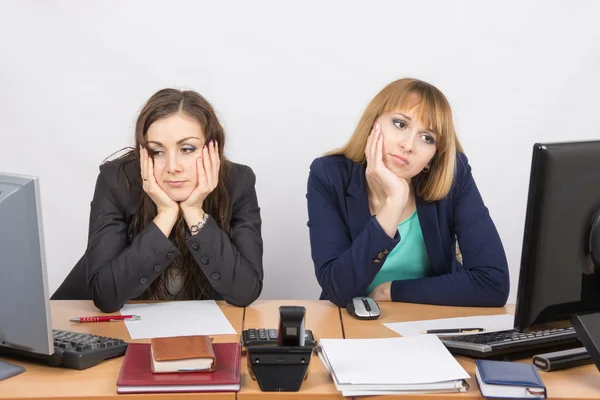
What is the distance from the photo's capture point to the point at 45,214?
3.75m

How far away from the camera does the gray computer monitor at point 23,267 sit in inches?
58.6

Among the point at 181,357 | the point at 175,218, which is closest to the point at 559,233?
the point at 181,357

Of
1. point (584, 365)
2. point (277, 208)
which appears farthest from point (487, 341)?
point (277, 208)

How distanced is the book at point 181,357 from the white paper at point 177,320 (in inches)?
11.6

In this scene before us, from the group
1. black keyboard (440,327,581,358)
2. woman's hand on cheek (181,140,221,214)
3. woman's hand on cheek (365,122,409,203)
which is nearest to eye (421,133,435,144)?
woman's hand on cheek (365,122,409,203)

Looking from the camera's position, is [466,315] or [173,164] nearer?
[466,315]

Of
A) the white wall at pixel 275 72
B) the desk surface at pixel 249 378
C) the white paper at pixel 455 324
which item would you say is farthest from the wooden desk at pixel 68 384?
the white wall at pixel 275 72

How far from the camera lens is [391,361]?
5.49 ft

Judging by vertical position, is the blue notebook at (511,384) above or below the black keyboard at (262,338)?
below

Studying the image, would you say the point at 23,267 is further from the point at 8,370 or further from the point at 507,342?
the point at 507,342

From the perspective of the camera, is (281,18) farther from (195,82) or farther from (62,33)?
(62,33)

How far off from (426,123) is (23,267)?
1314 mm

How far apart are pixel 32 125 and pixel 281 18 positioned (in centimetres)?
128

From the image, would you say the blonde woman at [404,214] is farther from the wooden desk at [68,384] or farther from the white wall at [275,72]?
the white wall at [275,72]
